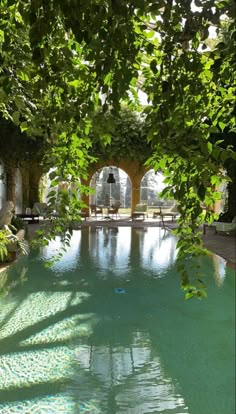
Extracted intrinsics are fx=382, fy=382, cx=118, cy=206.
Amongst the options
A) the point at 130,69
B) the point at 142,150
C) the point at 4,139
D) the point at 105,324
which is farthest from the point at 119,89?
the point at 142,150

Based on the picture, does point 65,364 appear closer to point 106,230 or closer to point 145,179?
point 106,230

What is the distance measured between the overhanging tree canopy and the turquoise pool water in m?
2.41

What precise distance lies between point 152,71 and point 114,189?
20707 millimetres

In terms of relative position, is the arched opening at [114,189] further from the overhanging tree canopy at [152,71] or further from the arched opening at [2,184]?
the overhanging tree canopy at [152,71]

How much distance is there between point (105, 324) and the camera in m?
4.68

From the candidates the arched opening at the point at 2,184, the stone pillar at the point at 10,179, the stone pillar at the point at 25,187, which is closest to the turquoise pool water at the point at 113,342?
the stone pillar at the point at 10,179

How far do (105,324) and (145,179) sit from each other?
16868mm

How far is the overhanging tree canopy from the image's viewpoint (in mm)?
849

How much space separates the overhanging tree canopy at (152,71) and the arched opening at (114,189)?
20.1m

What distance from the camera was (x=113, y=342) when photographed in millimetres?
4164

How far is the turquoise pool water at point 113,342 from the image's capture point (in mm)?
3033

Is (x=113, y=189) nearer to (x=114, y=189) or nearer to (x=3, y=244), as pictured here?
(x=114, y=189)

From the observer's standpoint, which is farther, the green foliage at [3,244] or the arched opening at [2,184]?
the arched opening at [2,184]

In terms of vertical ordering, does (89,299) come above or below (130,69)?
below
